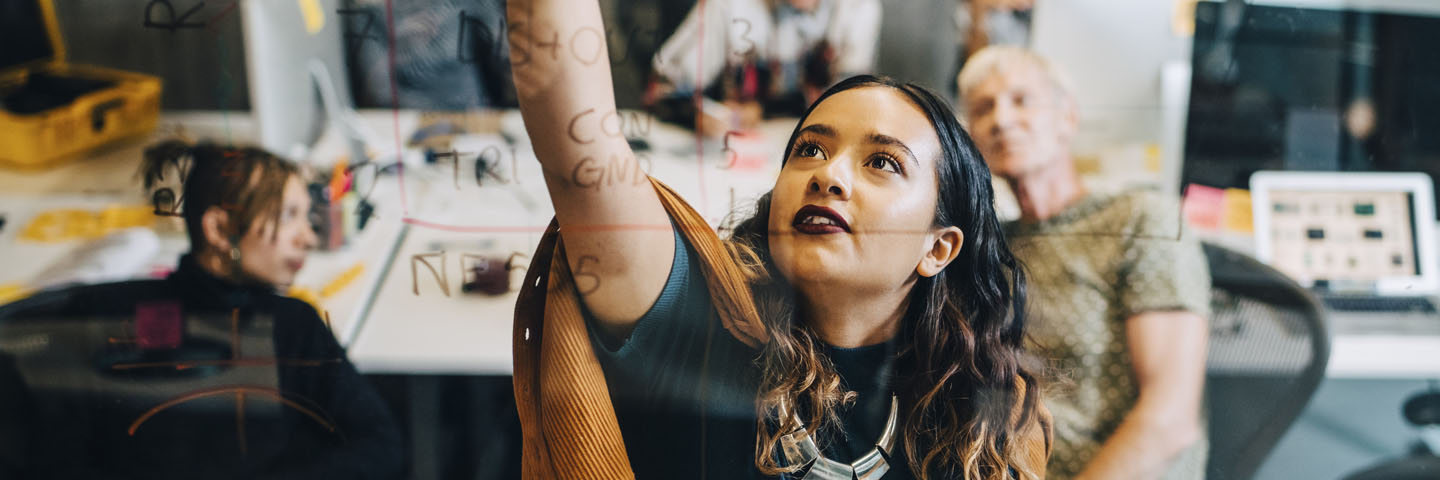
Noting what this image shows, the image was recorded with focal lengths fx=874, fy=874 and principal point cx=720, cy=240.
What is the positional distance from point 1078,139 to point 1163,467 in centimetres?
31

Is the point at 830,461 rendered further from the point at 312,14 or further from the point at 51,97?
the point at 51,97

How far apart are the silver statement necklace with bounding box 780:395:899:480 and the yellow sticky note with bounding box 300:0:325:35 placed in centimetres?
47

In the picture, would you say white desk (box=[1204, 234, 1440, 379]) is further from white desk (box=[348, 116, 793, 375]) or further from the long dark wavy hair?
white desk (box=[348, 116, 793, 375])

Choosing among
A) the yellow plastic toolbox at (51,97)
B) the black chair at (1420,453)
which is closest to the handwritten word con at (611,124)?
the yellow plastic toolbox at (51,97)

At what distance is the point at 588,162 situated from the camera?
61cm

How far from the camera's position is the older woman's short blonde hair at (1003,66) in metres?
0.67

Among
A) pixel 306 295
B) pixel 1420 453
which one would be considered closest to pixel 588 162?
pixel 306 295

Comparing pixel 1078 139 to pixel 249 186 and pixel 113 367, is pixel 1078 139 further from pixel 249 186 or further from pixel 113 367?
pixel 113 367

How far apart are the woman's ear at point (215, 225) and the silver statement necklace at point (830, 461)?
0.46 meters

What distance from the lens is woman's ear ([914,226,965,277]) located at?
65cm

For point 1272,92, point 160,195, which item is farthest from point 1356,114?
point 160,195

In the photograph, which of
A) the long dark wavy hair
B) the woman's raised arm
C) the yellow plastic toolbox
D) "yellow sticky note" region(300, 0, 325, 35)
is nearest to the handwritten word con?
the woman's raised arm

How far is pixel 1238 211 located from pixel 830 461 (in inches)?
15.9

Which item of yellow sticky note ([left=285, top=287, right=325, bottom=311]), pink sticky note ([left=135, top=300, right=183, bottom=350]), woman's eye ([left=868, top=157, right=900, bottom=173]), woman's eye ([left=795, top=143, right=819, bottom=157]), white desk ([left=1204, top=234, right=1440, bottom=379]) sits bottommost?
white desk ([left=1204, top=234, right=1440, bottom=379])
